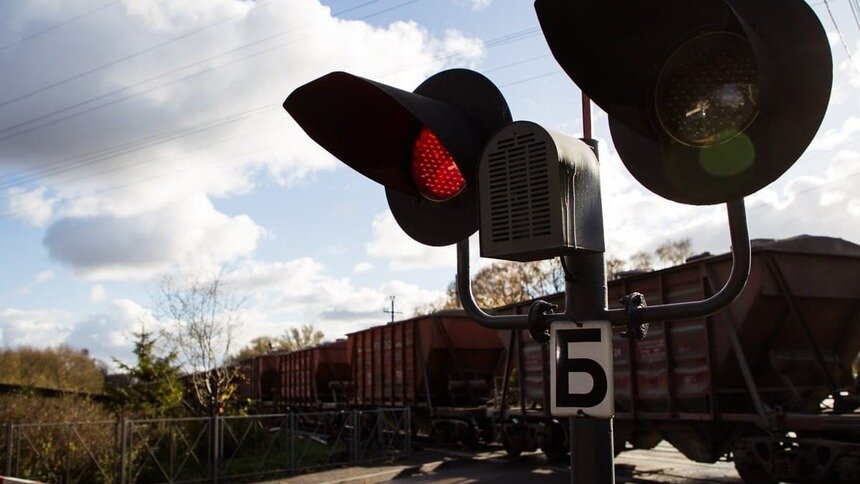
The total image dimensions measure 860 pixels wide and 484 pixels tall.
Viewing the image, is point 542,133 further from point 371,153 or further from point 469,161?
point 371,153

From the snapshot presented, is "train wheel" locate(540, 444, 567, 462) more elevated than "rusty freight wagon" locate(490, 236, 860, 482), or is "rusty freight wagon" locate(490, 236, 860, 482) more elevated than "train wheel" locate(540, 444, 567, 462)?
"rusty freight wagon" locate(490, 236, 860, 482)

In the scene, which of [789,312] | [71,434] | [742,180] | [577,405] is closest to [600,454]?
[577,405]

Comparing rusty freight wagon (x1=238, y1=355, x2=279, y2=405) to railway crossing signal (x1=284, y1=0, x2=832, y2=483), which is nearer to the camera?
railway crossing signal (x1=284, y1=0, x2=832, y2=483)

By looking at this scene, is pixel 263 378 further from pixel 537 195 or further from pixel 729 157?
pixel 729 157

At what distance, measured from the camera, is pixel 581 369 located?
2039 millimetres

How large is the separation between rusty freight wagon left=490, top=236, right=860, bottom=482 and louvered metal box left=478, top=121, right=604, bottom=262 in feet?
28.3

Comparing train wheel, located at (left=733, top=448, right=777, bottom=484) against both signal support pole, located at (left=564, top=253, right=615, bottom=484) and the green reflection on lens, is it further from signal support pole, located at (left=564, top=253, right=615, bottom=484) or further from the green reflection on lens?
the green reflection on lens

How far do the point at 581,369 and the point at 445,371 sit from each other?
53.0 ft

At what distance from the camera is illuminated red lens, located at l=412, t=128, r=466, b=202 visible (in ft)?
8.24

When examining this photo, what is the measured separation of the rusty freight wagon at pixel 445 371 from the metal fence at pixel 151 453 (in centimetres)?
209

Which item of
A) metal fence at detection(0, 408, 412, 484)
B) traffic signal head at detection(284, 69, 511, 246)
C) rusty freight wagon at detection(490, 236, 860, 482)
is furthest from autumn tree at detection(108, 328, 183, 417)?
traffic signal head at detection(284, 69, 511, 246)

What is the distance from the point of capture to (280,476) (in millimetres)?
13305

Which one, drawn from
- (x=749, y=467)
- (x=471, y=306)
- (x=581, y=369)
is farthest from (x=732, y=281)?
(x=749, y=467)

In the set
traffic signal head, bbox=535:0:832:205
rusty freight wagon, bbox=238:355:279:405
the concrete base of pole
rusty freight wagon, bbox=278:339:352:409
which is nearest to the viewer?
traffic signal head, bbox=535:0:832:205
